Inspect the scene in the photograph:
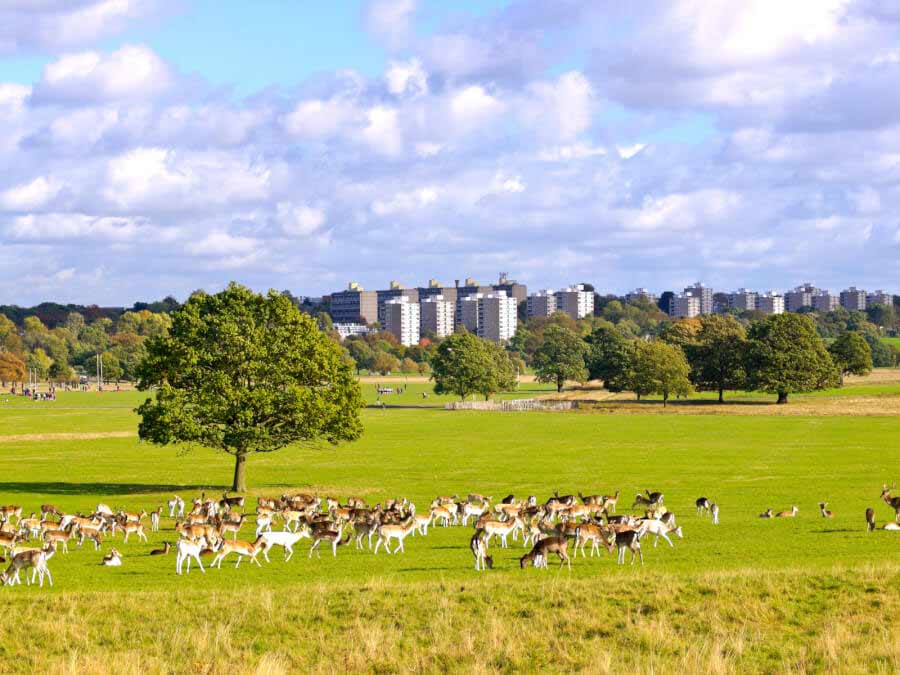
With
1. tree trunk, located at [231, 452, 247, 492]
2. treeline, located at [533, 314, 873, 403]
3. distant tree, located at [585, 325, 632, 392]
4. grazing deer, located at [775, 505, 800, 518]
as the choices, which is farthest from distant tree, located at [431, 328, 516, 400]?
grazing deer, located at [775, 505, 800, 518]

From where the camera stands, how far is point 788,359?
430 feet

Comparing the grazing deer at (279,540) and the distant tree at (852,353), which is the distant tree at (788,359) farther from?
the grazing deer at (279,540)

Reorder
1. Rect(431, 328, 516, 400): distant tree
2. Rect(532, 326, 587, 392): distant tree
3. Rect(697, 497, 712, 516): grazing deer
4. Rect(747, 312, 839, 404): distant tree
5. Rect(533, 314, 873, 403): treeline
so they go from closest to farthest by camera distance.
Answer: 1. Rect(697, 497, 712, 516): grazing deer
2. Rect(747, 312, 839, 404): distant tree
3. Rect(533, 314, 873, 403): treeline
4. Rect(431, 328, 516, 400): distant tree
5. Rect(532, 326, 587, 392): distant tree

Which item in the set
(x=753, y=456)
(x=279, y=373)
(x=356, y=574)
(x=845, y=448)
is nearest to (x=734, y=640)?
(x=356, y=574)

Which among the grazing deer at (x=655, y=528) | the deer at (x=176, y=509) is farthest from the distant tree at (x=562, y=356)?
the grazing deer at (x=655, y=528)

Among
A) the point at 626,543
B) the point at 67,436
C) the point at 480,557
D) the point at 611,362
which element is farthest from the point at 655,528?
the point at 611,362

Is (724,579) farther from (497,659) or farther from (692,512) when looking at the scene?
(692,512)

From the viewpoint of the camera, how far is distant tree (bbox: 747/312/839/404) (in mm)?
130750

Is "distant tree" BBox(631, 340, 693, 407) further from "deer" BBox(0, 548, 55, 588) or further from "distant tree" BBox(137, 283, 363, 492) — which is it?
"deer" BBox(0, 548, 55, 588)

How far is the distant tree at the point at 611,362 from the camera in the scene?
5714 inches

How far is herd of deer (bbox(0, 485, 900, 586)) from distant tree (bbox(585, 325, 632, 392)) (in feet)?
350

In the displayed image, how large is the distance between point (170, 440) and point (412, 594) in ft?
92.3

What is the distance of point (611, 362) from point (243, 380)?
104383mm

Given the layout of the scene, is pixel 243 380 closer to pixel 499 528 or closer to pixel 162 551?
pixel 162 551
